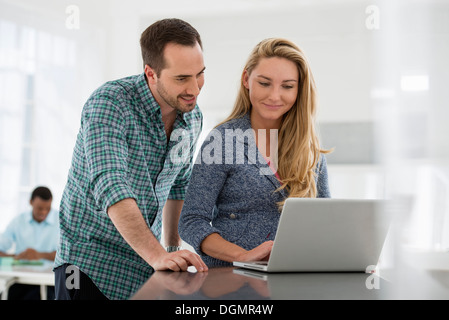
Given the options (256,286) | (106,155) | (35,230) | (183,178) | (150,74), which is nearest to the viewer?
(256,286)

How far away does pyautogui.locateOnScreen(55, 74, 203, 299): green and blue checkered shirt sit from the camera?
1.49 meters

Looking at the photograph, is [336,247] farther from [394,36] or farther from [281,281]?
[394,36]

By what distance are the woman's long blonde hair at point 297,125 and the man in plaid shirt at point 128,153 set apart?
0.60ft

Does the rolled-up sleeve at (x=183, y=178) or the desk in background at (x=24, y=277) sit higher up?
the rolled-up sleeve at (x=183, y=178)

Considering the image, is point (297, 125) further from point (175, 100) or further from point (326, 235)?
point (326, 235)

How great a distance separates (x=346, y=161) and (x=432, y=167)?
3.85m

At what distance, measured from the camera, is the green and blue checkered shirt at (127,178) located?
149cm

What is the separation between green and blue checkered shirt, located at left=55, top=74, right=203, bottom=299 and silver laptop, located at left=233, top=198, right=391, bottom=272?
1.54 ft

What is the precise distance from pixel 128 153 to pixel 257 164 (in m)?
0.37

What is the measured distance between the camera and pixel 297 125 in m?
1.70

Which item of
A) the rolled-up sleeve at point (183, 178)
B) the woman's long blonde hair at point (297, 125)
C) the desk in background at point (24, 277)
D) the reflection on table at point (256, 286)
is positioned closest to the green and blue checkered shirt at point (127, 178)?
the rolled-up sleeve at point (183, 178)

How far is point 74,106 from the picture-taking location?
4727 mm

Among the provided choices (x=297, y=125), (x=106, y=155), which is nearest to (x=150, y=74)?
(x=106, y=155)

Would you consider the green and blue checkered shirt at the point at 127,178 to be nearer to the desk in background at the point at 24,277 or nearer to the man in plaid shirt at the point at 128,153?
the man in plaid shirt at the point at 128,153
